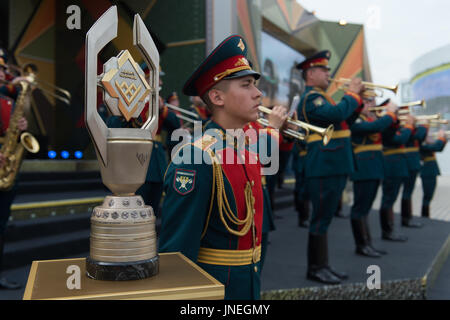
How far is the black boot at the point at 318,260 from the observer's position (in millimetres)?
3482

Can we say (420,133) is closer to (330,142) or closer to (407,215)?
(407,215)

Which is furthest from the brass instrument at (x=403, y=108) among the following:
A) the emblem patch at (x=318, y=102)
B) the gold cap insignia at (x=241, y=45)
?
the gold cap insignia at (x=241, y=45)

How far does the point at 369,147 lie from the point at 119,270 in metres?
4.43

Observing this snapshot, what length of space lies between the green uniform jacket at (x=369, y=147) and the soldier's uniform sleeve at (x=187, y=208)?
339 centimetres

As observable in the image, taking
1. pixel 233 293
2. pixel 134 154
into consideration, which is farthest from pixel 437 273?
pixel 134 154

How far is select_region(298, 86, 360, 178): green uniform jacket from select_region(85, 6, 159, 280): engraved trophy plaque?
2687mm

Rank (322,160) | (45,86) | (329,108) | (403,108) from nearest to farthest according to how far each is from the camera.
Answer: (329,108) < (322,160) < (403,108) < (45,86)

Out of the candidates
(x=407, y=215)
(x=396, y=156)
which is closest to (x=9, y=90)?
(x=396, y=156)

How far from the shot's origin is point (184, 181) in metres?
1.42

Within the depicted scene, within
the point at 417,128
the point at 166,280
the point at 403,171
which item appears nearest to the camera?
the point at 166,280

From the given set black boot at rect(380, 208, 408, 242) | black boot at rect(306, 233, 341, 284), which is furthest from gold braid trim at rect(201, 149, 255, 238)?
black boot at rect(380, 208, 408, 242)
